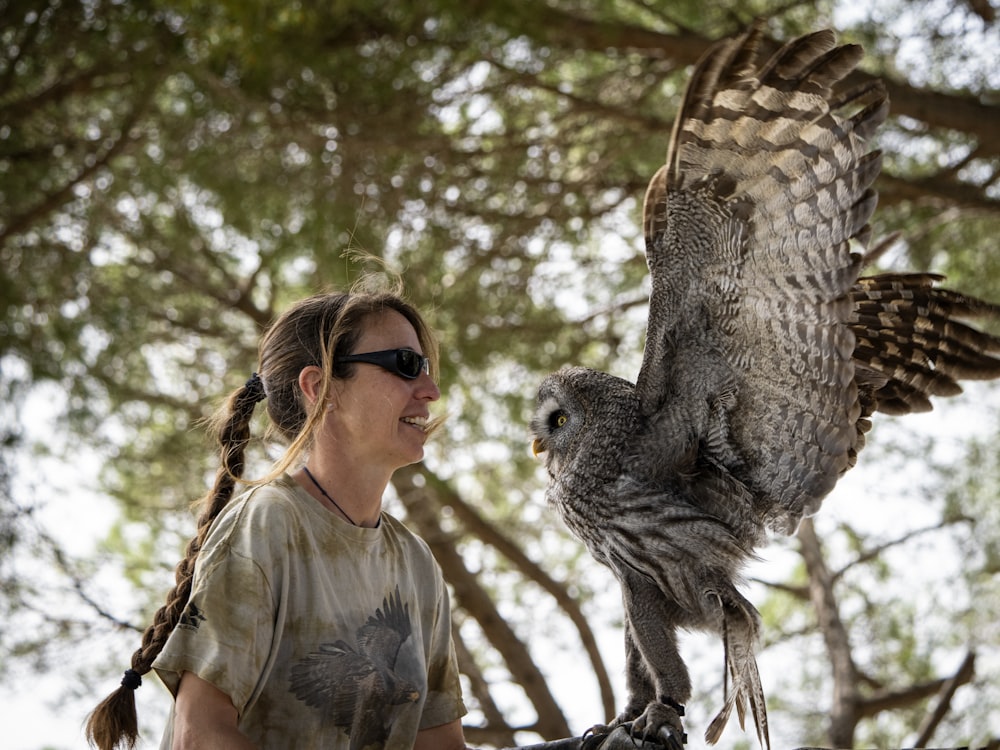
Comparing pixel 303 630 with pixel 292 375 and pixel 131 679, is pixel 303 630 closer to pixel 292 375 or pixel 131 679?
pixel 131 679

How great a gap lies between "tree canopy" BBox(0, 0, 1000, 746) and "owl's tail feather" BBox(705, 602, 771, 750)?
2.61 meters

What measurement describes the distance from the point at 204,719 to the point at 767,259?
52.8 inches

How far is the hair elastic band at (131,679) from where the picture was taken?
192cm

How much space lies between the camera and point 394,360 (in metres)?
2.14

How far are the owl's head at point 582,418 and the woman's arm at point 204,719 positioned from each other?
93cm

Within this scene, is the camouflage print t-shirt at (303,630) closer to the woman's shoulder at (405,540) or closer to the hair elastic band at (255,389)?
the woman's shoulder at (405,540)

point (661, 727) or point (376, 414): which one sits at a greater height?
point (376, 414)

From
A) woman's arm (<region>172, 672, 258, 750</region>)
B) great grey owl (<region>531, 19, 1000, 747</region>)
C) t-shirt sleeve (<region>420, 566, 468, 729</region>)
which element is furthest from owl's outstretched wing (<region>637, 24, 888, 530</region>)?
woman's arm (<region>172, 672, 258, 750</region>)

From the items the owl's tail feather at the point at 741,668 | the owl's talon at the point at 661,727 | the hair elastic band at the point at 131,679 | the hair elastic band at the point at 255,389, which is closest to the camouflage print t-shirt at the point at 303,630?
the hair elastic band at the point at 131,679

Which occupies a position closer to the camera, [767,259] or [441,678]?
[767,259]

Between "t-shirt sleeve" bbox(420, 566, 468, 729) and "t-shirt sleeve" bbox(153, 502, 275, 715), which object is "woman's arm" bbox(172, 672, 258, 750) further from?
"t-shirt sleeve" bbox(420, 566, 468, 729)

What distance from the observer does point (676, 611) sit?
7.68 ft

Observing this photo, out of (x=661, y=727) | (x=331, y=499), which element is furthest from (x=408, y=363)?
(x=661, y=727)

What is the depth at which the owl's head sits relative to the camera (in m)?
2.33
